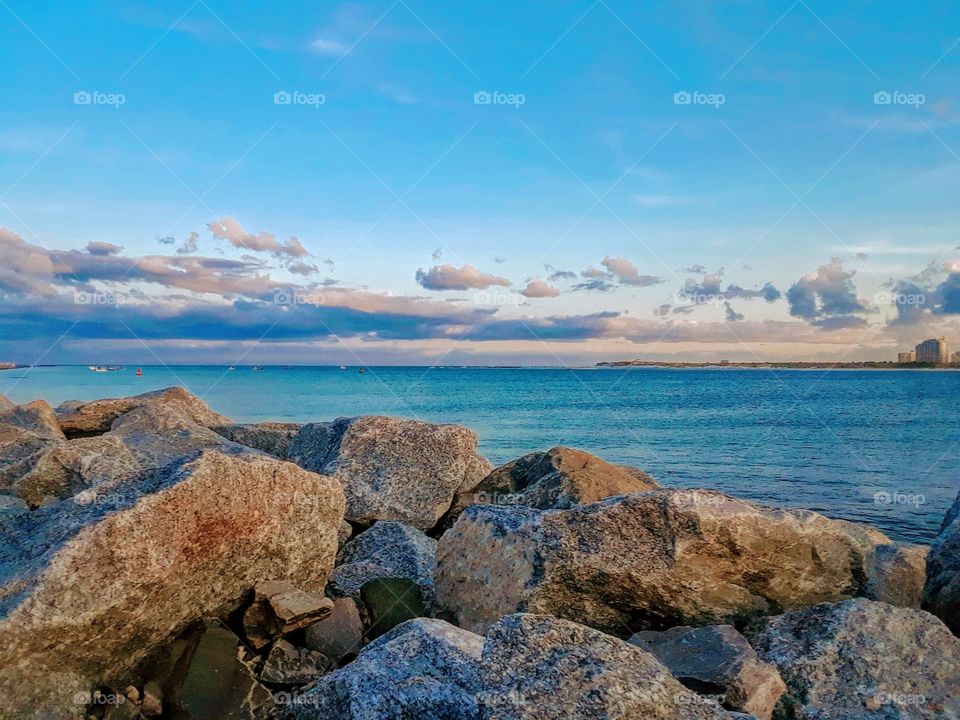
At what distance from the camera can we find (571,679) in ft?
16.7

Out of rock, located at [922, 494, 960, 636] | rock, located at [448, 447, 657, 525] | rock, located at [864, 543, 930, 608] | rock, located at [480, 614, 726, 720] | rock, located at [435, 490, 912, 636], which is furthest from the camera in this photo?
rock, located at [448, 447, 657, 525]

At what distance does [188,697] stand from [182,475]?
79.8 inches

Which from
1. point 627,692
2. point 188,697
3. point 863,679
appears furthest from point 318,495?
point 863,679

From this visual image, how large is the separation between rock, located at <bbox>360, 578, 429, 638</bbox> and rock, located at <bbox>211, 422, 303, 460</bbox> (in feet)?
27.6

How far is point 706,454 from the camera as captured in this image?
3675 centimetres

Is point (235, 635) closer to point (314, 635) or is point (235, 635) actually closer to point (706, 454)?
point (314, 635)

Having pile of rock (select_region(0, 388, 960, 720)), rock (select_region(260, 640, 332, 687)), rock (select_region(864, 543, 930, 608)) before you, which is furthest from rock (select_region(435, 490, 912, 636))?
rock (select_region(260, 640, 332, 687))

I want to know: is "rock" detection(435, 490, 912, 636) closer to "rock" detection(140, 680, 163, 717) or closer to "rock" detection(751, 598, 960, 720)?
"rock" detection(751, 598, 960, 720)

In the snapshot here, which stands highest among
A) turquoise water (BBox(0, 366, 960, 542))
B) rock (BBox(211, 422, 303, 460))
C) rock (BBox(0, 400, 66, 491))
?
rock (BBox(0, 400, 66, 491))

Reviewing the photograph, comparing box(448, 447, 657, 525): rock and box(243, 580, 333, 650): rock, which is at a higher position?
box(448, 447, 657, 525): rock

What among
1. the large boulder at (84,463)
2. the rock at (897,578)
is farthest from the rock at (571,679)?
the large boulder at (84,463)

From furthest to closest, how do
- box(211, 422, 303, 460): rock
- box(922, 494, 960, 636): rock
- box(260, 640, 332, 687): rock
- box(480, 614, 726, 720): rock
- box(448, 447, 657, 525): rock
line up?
box(211, 422, 303, 460): rock < box(448, 447, 657, 525): rock < box(922, 494, 960, 636): rock < box(260, 640, 332, 687): rock < box(480, 614, 726, 720): rock

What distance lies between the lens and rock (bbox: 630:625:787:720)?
21.2 feet

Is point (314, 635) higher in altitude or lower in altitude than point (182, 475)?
lower
